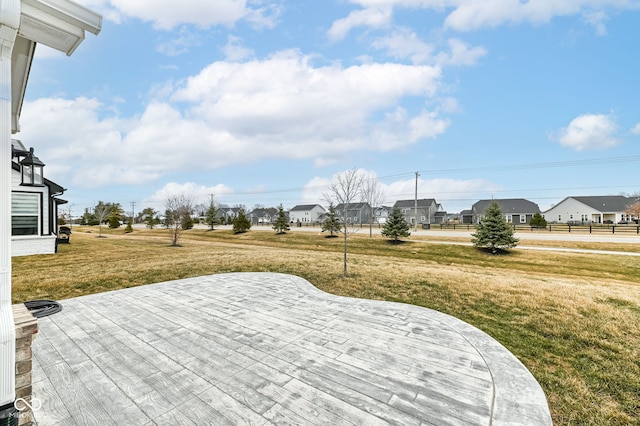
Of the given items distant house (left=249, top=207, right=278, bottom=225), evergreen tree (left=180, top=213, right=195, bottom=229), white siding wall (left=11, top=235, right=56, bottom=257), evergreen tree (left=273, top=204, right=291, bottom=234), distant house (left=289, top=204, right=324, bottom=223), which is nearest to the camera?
white siding wall (left=11, top=235, right=56, bottom=257)

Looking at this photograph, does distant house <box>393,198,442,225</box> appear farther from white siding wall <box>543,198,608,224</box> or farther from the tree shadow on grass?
the tree shadow on grass

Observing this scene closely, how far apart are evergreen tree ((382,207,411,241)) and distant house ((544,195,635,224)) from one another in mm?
43039

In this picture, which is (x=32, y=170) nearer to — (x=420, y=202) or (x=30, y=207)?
(x=30, y=207)

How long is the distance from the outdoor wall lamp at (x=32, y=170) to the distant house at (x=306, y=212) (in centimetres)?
5631

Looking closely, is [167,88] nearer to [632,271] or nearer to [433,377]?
[433,377]

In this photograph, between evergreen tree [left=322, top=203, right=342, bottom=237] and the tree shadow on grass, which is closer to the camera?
the tree shadow on grass

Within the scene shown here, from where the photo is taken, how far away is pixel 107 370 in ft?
9.92

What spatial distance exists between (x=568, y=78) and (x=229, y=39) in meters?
17.9

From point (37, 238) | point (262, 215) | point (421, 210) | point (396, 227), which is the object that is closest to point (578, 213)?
point (421, 210)

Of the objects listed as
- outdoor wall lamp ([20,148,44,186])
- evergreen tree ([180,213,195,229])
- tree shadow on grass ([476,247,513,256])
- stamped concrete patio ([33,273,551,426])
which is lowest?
tree shadow on grass ([476,247,513,256])

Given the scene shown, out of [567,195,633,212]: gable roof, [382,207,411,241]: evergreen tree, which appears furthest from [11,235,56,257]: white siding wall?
[567,195,633,212]: gable roof

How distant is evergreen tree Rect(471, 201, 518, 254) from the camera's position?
16766mm

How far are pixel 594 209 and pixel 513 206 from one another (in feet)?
40.0

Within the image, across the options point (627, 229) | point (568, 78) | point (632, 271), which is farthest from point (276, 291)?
point (627, 229)
